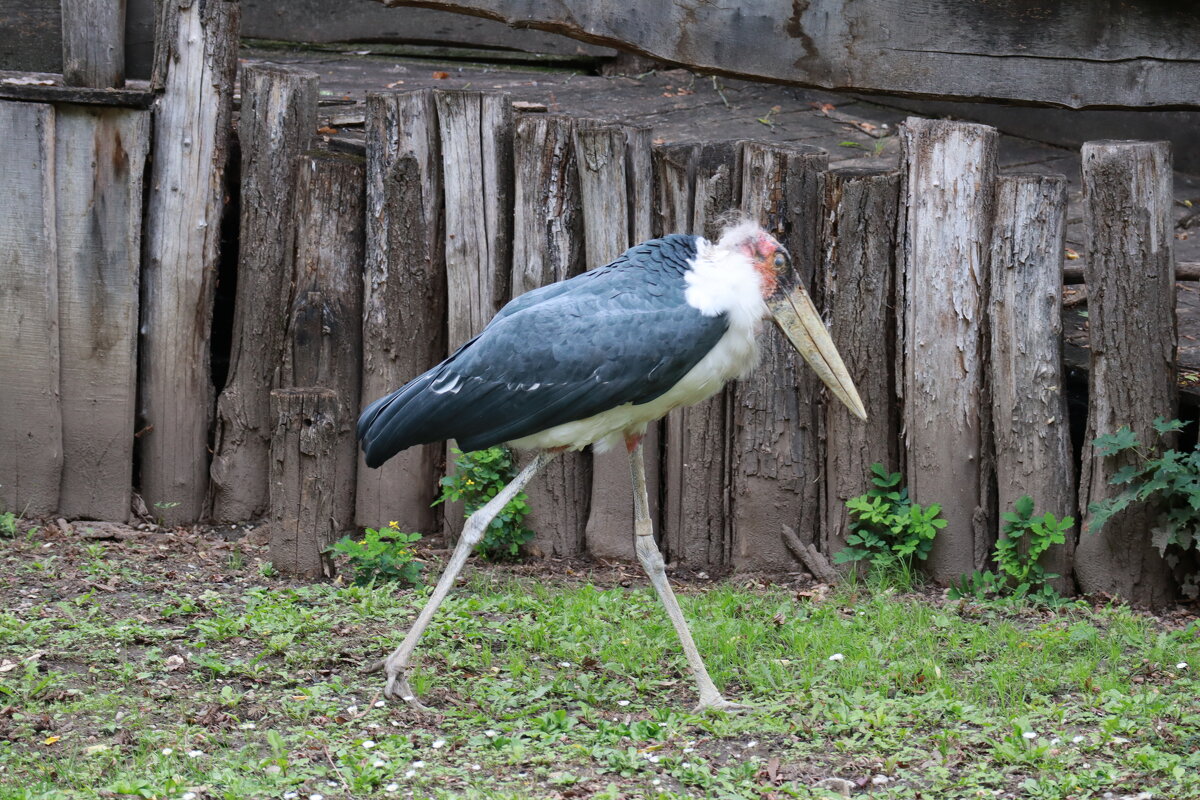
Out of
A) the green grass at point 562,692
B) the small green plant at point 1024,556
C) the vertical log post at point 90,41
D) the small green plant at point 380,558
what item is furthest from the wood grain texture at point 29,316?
the small green plant at point 1024,556

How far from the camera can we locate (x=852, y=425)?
5.50 meters

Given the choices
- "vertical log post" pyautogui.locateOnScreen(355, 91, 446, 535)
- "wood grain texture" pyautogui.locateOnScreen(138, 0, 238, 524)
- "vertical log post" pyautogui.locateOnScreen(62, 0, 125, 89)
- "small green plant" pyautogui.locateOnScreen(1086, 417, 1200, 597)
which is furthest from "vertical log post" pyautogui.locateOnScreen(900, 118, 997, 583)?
"vertical log post" pyautogui.locateOnScreen(62, 0, 125, 89)

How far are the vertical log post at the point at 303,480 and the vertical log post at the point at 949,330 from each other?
225 centimetres

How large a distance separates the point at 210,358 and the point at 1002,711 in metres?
3.67

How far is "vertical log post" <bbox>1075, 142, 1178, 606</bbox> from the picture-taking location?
5.03 m

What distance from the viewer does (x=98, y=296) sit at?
5910 millimetres

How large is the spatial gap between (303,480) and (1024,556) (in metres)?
2.77

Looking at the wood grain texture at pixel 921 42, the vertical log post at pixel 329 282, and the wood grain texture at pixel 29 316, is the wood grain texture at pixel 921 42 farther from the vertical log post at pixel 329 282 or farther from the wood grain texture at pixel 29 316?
the wood grain texture at pixel 29 316

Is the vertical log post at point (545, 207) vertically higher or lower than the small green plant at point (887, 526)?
higher

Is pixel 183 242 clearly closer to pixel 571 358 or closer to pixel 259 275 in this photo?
pixel 259 275

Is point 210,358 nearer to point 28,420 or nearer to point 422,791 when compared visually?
point 28,420

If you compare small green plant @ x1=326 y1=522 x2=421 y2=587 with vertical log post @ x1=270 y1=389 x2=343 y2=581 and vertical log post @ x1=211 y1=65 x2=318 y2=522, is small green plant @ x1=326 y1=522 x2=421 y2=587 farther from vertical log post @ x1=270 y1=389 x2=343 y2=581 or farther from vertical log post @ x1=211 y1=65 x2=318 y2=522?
vertical log post @ x1=211 y1=65 x2=318 y2=522

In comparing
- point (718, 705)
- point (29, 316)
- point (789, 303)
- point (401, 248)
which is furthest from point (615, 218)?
point (29, 316)

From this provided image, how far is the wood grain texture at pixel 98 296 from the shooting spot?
583cm
